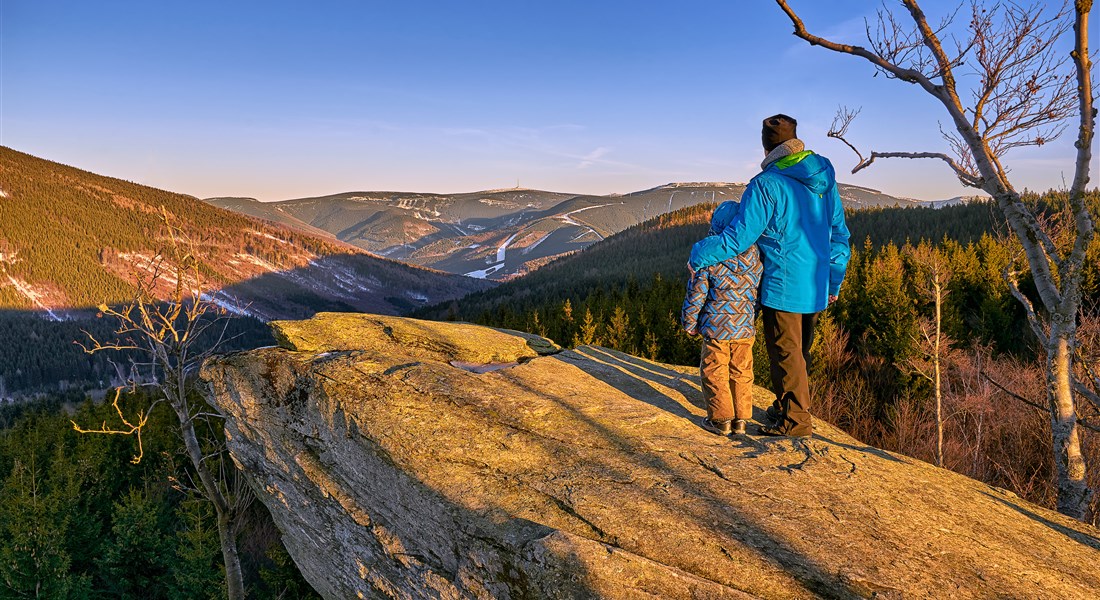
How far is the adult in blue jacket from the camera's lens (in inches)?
189

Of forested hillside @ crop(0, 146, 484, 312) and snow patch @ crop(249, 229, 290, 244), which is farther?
snow patch @ crop(249, 229, 290, 244)

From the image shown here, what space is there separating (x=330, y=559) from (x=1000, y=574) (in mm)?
6891

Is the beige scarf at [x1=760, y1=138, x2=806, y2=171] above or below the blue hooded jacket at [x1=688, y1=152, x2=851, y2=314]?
above

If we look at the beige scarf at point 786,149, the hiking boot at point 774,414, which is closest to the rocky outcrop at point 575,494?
the hiking boot at point 774,414

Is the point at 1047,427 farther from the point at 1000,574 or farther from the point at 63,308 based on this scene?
the point at 63,308

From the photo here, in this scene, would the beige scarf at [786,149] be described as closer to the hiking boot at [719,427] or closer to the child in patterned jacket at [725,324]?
the child in patterned jacket at [725,324]

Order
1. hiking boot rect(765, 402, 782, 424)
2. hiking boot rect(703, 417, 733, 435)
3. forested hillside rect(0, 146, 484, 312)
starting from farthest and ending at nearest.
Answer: forested hillside rect(0, 146, 484, 312) → hiking boot rect(765, 402, 782, 424) → hiking boot rect(703, 417, 733, 435)

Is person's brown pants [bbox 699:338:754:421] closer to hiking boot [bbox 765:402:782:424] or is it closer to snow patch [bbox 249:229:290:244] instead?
hiking boot [bbox 765:402:782:424]

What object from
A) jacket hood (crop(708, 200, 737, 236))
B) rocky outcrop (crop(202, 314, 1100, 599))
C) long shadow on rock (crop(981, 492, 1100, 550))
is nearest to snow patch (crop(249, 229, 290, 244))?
rocky outcrop (crop(202, 314, 1100, 599))

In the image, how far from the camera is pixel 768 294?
5020mm

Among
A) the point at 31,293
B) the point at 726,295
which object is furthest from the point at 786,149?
the point at 31,293

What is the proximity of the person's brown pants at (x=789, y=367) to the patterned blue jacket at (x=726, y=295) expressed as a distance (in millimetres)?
224

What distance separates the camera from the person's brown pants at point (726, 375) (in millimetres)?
→ 5070

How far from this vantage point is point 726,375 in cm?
514
